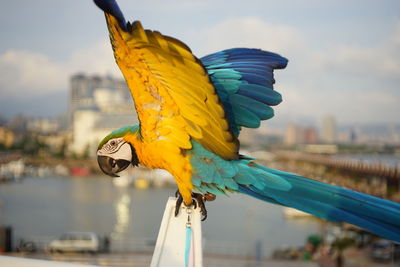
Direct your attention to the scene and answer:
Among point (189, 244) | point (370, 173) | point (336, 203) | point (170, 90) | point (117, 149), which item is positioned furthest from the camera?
point (370, 173)

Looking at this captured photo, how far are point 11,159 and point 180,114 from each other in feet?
88.8

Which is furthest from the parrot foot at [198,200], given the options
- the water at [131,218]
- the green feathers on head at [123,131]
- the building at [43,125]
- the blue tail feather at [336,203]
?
the building at [43,125]

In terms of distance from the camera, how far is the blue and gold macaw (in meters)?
1.66

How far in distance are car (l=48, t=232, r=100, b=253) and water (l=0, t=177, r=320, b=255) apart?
0.88 metres

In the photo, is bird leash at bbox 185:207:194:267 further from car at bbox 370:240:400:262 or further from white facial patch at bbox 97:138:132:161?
car at bbox 370:240:400:262

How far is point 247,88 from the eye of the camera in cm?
196

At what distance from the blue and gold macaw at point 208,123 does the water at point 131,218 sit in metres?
6.13

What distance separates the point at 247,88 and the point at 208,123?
0.86 ft

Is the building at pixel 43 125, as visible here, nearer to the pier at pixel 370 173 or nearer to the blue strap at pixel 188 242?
the pier at pixel 370 173

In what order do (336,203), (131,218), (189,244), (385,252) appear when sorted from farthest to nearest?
(131,218) → (385,252) → (189,244) → (336,203)

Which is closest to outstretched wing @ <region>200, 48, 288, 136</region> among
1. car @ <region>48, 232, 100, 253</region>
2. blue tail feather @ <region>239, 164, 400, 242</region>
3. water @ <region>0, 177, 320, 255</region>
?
blue tail feather @ <region>239, 164, 400, 242</region>

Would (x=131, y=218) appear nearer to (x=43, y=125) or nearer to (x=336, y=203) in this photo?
(x=336, y=203)

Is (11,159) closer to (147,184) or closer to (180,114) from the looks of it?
(147,184)

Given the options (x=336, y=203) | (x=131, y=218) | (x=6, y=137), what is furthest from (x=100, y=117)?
(x=336, y=203)
